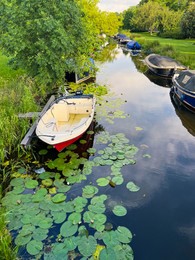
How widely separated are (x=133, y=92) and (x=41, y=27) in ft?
28.5

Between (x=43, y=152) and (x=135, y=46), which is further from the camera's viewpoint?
(x=135, y=46)

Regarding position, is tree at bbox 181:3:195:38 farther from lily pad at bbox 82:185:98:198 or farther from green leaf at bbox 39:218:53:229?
green leaf at bbox 39:218:53:229

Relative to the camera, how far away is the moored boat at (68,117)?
8.70 meters

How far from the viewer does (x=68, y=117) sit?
430 inches

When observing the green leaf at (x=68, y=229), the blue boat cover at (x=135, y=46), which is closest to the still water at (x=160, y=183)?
the green leaf at (x=68, y=229)

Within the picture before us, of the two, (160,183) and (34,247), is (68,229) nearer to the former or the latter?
(34,247)


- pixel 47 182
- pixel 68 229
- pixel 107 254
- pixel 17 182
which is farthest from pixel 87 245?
pixel 17 182

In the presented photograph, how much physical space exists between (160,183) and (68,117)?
5.44m

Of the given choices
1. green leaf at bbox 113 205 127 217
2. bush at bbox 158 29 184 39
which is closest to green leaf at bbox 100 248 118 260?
green leaf at bbox 113 205 127 217

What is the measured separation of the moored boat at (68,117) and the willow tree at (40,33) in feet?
7.50

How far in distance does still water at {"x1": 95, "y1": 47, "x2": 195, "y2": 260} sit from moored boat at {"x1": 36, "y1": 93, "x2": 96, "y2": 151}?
1549 millimetres

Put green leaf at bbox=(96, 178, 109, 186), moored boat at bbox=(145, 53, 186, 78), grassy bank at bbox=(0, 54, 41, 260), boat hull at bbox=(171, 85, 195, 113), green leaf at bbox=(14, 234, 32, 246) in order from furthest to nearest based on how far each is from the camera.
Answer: moored boat at bbox=(145, 53, 186, 78), boat hull at bbox=(171, 85, 195, 113), green leaf at bbox=(96, 178, 109, 186), green leaf at bbox=(14, 234, 32, 246), grassy bank at bbox=(0, 54, 41, 260)

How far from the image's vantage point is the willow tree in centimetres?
1109

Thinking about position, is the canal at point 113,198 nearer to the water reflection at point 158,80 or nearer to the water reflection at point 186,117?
the water reflection at point 186,117
